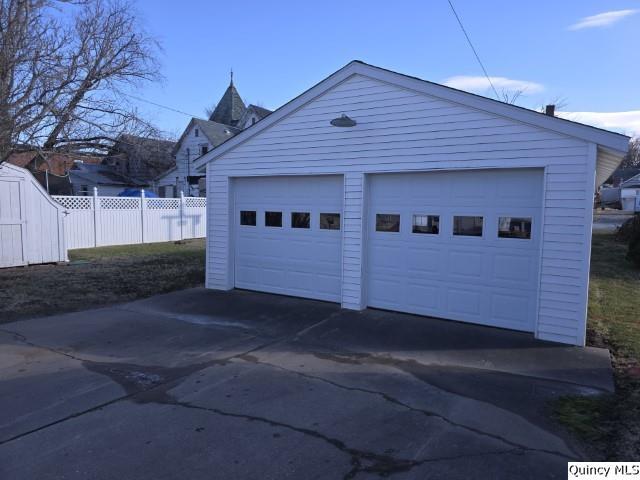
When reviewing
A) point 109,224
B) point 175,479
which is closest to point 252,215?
point 175,479

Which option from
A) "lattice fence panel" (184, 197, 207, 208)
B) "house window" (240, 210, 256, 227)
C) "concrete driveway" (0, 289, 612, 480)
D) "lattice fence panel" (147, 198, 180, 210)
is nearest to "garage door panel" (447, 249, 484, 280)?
"concrete driveway" (0, 289, 612, 480)

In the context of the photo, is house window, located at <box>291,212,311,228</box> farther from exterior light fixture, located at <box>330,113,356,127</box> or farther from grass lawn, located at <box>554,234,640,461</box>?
grass lawn, located at <box>554,234,640,461</box>

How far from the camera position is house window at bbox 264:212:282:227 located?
352 inches

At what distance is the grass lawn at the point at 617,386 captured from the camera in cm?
357

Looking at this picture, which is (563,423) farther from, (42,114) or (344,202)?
(42,114)

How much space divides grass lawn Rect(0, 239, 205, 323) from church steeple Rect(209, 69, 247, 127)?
2739cm

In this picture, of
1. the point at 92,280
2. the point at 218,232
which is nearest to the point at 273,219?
the point at 218,232

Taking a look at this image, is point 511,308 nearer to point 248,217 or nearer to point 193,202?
point 248,217

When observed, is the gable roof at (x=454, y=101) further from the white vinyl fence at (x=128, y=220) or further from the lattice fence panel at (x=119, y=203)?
the lattice fence panel at (x=119, y=203)

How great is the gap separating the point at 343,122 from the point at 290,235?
2384 millimetres

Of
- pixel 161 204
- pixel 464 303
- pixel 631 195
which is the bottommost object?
pixel 464 303

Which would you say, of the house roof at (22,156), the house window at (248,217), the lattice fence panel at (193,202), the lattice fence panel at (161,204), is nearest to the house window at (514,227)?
the house window at (248,217)

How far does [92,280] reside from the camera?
10.5m

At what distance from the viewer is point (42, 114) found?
10.2m
